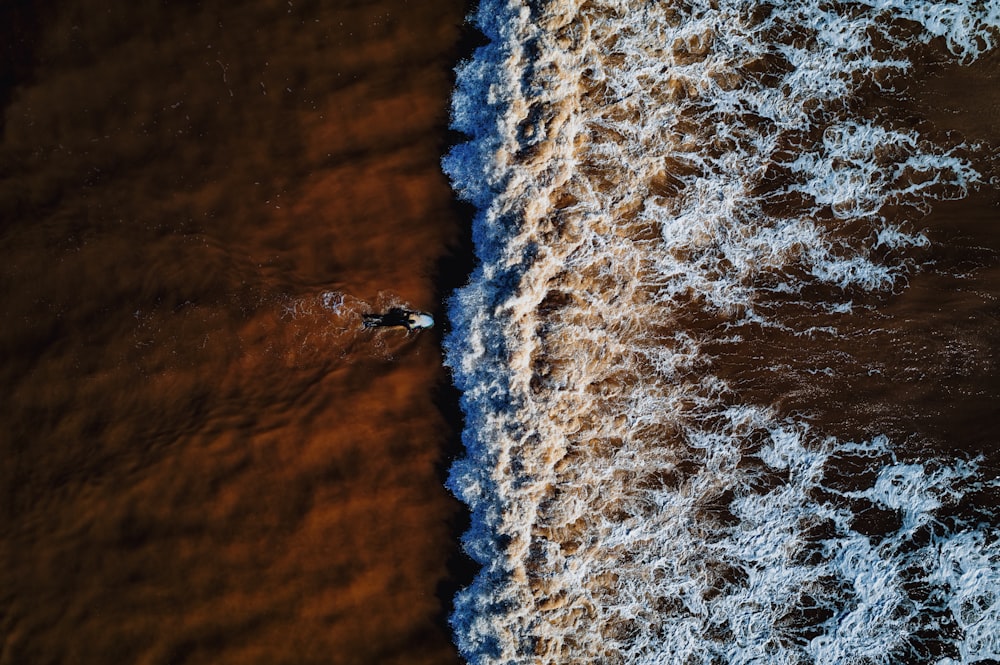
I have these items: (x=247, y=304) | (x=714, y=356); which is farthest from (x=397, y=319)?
(x=714, y=356)

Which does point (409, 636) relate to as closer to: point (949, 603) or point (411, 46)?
point (949, 603)

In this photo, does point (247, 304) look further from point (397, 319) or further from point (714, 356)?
point (714, 356)

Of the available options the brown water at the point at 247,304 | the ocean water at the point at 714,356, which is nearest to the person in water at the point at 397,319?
the brown water at the point at 247,304

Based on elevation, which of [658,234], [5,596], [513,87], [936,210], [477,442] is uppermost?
[513,87]

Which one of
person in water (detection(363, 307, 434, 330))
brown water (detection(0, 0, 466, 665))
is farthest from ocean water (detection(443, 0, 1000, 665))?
brown water (detection(0, 0, 466, 665))

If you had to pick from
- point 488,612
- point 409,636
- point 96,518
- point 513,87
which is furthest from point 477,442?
point 96,518

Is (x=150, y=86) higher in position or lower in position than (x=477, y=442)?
higher
